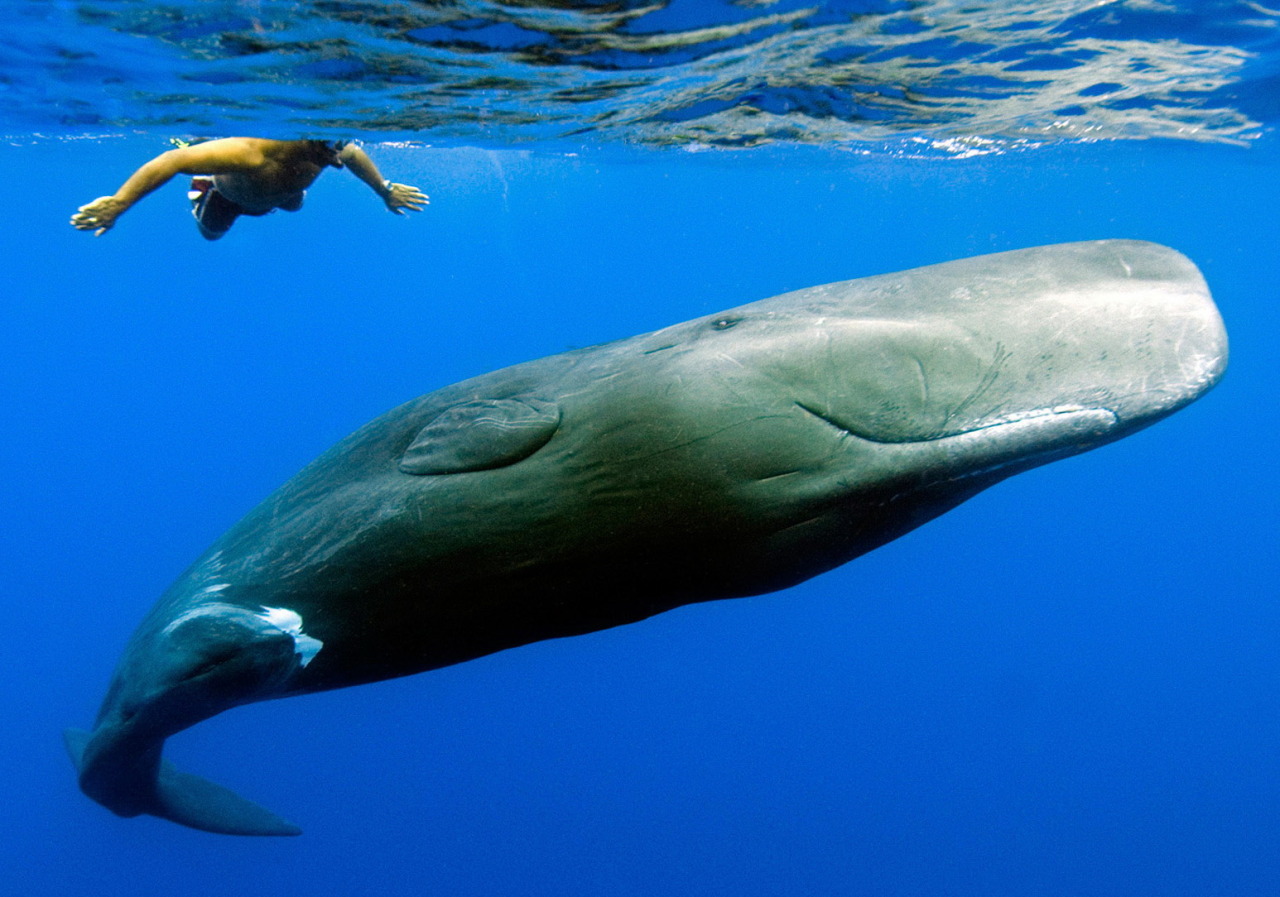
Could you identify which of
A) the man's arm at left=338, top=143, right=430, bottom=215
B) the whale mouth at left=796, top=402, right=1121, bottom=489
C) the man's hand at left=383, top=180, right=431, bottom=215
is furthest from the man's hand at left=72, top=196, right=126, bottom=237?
the whale mouth at left=796, top=402, right=1121, bottom=489

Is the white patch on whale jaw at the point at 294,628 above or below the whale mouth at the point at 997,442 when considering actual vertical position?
below

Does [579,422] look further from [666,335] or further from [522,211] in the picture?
[522,211]

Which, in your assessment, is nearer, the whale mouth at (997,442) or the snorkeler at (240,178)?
the whale mouth at (997,442)

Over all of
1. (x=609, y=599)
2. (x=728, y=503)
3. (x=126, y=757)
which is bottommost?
(x=126, y=757)

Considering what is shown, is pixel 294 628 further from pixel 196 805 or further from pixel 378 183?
pixel 378 183

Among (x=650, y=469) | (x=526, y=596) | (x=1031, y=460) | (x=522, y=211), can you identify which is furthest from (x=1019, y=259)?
(x=522, y=211)

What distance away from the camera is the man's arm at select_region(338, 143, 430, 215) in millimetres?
6637

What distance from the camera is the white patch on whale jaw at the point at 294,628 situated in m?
2.90

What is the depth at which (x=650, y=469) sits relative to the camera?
7.76ft

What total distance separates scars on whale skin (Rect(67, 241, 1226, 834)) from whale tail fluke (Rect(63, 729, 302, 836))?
163 cm

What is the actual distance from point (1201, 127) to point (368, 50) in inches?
715

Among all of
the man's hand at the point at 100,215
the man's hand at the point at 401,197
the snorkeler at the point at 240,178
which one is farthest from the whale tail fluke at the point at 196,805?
the man's hand at the point at 401,197

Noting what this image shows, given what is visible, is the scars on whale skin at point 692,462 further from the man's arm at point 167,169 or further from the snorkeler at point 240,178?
the snorkeler at point 240,178

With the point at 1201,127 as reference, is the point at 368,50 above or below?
above
